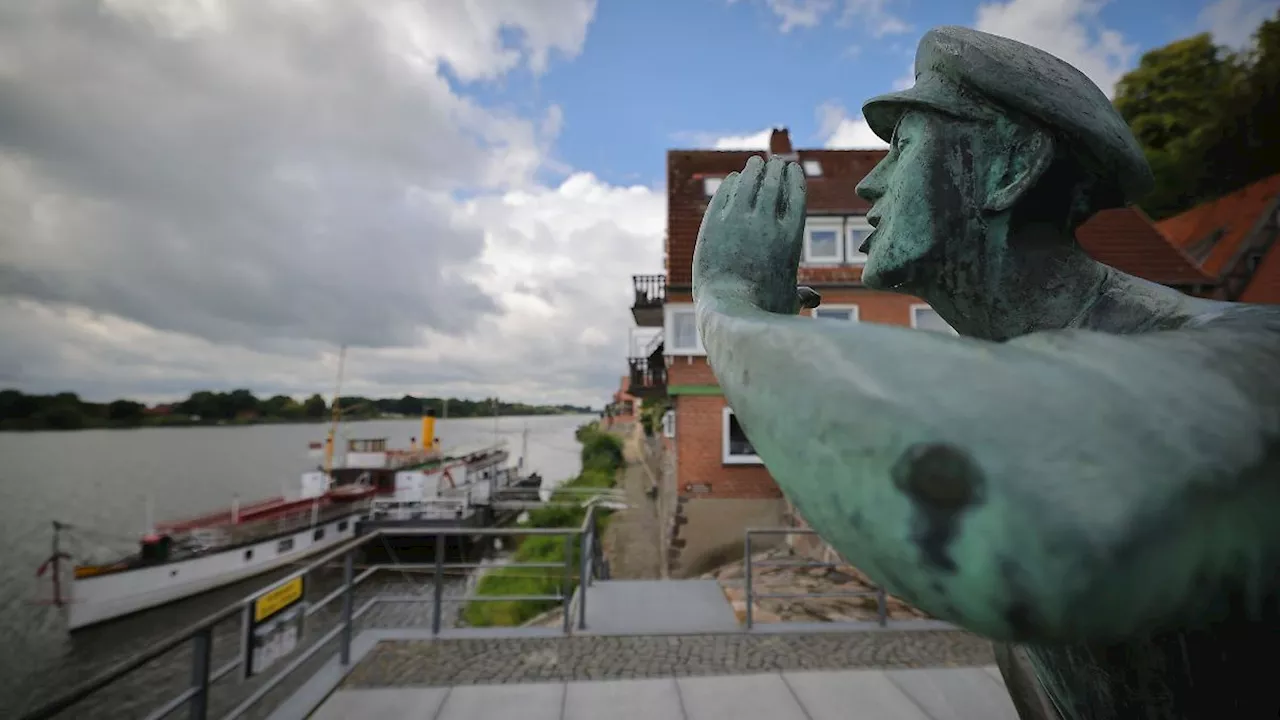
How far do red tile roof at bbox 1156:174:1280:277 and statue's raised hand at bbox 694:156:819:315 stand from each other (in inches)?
816

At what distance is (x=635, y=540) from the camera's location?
23219mm

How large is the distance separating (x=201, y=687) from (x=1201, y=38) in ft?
112

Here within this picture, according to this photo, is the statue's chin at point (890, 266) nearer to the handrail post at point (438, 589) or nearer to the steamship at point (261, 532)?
the handrail post at point (438, 589)

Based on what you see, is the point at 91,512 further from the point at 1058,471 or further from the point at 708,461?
the point at 1058,471

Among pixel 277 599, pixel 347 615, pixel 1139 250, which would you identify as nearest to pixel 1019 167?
pixel 277 599

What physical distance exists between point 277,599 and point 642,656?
3177 millimetres

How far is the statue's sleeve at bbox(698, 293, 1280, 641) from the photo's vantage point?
45cm

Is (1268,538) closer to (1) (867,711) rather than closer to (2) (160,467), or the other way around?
(1) (867,711)

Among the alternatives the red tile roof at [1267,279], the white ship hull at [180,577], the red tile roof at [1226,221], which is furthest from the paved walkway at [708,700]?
the red tile roof at [1226,221]

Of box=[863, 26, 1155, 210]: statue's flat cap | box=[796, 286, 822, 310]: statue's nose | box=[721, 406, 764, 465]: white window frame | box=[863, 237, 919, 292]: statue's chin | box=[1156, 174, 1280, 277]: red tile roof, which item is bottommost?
box=[721, 406, 764, 465]: white window frame

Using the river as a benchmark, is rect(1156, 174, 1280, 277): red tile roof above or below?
above

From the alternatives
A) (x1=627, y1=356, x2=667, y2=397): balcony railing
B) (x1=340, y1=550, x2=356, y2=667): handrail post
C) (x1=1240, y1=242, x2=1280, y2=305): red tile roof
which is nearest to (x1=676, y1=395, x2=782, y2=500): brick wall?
(x1=627, y1=356, x2=667, y2=397): balcony railing

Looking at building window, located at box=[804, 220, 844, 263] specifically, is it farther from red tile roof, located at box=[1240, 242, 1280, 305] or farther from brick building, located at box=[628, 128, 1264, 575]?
red tile roof, located at box=[1240, 242, 1280, 305]

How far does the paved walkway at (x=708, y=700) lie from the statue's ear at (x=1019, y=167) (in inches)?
173
